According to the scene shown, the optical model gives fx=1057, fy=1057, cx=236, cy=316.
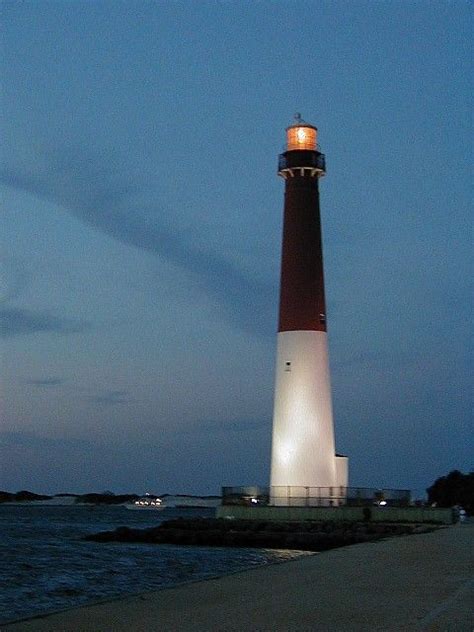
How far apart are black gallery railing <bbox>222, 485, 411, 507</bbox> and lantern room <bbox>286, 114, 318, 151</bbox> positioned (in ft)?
39.7

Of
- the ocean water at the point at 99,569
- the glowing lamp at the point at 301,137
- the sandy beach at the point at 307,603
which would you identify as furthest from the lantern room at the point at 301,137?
the sandy beach at the point at 307,603

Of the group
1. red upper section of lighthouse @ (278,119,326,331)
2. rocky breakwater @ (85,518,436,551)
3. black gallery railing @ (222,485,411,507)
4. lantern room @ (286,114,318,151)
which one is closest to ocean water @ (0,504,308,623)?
rocky breakwater @ (85,518,436,551)

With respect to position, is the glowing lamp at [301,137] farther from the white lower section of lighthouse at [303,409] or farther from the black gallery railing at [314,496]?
the black gallery railing at [314,496]

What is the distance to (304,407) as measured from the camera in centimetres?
3528

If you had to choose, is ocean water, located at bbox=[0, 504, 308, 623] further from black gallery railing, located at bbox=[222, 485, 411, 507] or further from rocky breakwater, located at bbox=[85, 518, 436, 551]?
black gallery railing, located at bbox=[222, 485, 411, 507]

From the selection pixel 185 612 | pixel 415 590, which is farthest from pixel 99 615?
pixel 415 590

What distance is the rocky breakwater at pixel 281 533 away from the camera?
32.0m

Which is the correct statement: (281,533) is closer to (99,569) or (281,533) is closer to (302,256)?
(99,569)

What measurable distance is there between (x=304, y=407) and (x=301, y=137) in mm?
9827

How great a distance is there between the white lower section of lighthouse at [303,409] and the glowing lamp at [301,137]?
709 centimetres

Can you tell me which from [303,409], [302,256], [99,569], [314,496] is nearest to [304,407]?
[303,409]

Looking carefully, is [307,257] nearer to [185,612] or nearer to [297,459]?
[297,459]

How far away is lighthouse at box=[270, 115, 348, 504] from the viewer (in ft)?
116

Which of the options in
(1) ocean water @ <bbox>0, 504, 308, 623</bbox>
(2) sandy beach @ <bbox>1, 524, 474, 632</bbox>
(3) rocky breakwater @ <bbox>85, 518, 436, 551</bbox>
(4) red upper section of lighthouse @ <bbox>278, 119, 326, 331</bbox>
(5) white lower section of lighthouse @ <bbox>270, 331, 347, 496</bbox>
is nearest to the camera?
(2) sandy beach @ <bbox>1, 524, 474, 632</bbox>
